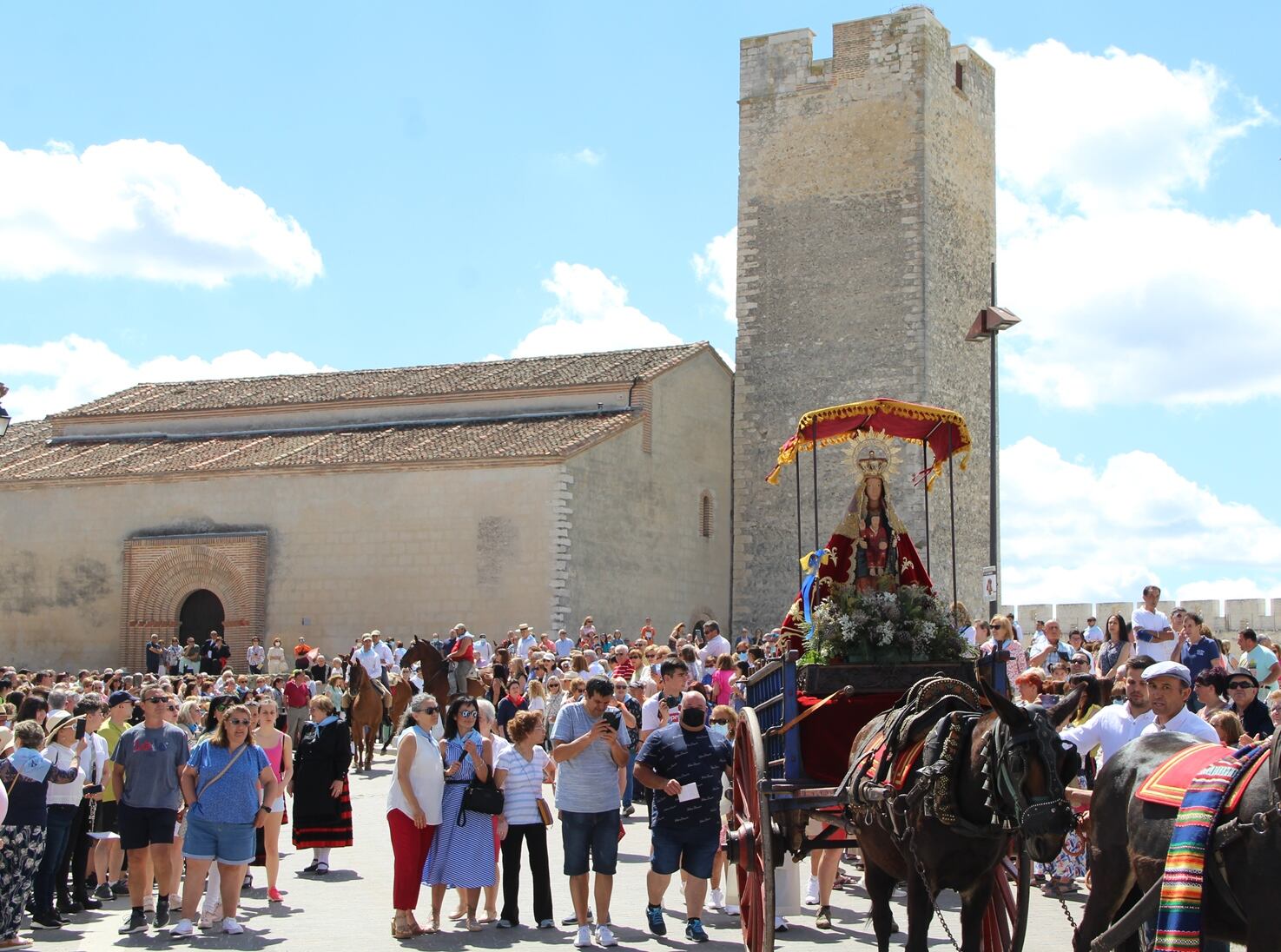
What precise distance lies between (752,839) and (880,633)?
1.34 m

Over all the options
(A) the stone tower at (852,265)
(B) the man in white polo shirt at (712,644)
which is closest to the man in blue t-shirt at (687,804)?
(B) the man in white polo shirt at (712,644)

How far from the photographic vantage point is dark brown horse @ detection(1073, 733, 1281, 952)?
5266 mm

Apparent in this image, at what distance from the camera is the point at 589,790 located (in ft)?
34.3

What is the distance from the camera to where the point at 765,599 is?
3528 centimetres

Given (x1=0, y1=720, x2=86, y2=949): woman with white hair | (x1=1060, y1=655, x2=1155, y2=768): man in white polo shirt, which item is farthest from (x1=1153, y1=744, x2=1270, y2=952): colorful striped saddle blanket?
(x1=0, y1=720, x2=86, y2=949): woman with white hair

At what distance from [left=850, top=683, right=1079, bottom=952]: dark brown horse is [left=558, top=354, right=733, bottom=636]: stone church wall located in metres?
23.4

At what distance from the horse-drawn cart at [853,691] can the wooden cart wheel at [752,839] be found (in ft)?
0.04

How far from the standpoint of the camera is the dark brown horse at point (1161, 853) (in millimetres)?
5266

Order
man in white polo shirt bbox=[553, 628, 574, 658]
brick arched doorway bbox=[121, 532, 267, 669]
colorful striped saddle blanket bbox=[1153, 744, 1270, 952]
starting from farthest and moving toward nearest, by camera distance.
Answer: brick arched doorway bbox=[121, 532, 267, 669] < man in white polo shirt bbox=[553, 628, 574, 658] < colorful striped saddle blanket bbox=[1153, 744, 1270, 952]

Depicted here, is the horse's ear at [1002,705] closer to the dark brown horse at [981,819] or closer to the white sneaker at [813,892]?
the dark brown horse at [981,819]

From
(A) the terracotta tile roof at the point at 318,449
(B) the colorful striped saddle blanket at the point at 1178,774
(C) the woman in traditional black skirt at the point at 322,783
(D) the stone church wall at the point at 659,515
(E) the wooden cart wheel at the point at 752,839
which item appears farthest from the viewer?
(A) the terracotta tile roof at the point at 318,449

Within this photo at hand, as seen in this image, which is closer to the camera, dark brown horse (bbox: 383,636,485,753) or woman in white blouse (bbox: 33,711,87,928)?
woman in white blouse (bbox: 33,711,87,928)

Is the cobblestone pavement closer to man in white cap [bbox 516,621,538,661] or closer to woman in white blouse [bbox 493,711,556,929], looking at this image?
woman in white blouse [bbox 493,711,556,929]

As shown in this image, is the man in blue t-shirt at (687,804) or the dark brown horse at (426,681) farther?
the dark brown horse at (426,681)
